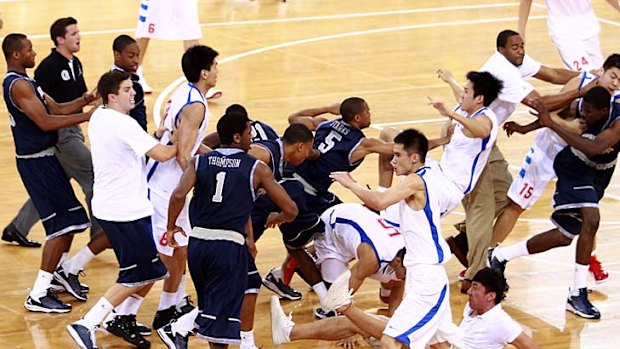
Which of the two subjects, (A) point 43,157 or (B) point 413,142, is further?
(A) point 43,157

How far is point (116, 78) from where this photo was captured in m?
8.70

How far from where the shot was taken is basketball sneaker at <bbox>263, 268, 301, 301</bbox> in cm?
1006

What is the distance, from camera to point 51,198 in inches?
387

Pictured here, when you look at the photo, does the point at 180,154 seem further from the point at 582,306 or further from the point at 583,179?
the point at 582,306

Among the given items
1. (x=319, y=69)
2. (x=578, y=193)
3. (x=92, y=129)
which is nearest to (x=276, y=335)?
(x=92, y=129)

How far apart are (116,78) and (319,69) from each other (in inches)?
335

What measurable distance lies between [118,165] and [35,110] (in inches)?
46.3

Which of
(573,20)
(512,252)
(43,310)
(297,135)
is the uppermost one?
(573,20)

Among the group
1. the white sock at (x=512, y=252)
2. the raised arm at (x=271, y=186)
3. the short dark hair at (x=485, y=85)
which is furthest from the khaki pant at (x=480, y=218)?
the raised arm at (x=271, y=186)

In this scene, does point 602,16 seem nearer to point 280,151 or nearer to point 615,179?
point 615,179

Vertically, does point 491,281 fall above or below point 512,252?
above

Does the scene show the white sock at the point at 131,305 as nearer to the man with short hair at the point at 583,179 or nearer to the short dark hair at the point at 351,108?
the short dark hair at the point at 351,108

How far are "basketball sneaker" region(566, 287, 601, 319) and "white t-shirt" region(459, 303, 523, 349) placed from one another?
51.3 inches

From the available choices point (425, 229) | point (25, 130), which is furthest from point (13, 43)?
point (425, 229)
